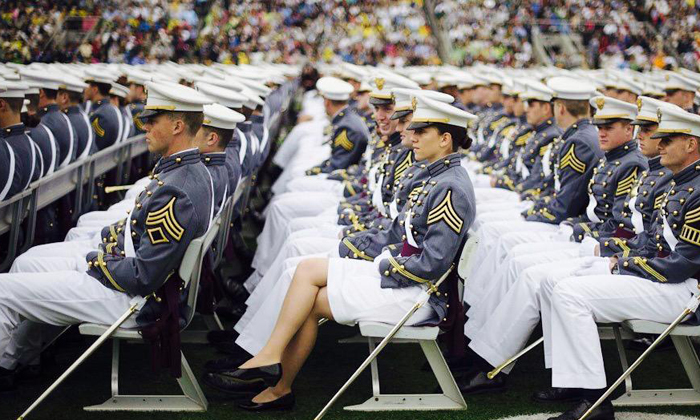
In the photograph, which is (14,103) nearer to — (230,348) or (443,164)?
(230,348)

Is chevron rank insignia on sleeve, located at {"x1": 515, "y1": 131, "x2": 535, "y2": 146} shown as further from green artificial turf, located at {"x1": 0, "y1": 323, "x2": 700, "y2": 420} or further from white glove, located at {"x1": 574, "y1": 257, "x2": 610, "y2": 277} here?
white glove, located at {"x1": 574, "y1": 257, "x2": 610, "y2": 277}

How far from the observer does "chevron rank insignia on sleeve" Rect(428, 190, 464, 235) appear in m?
4.42

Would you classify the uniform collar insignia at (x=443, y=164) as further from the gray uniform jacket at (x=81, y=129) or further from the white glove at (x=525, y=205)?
the gray uniform jacket at (x=81, y=129)

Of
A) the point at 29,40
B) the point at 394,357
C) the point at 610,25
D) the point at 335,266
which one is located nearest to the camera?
the point at 335,266

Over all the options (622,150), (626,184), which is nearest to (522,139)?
(622,150)

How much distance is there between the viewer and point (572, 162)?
626cm

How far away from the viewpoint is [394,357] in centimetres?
565

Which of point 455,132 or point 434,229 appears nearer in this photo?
point 434,229

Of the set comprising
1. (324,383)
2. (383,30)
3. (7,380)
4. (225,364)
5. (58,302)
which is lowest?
(324,383)

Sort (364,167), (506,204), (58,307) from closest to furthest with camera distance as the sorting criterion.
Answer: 1. (58,307)
2. (506,204)
3. (364,167)

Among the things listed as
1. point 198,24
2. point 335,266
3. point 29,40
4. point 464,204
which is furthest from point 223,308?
point 198,24

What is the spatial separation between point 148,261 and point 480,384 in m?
1.86

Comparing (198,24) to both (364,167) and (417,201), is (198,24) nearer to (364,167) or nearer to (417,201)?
(364,167)

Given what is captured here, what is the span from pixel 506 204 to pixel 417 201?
2.71m
